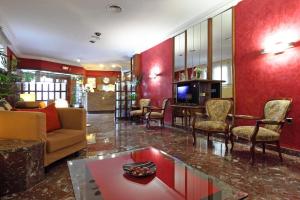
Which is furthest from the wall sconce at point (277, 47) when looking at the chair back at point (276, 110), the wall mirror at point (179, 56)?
the wall mirror at point (179, 56)

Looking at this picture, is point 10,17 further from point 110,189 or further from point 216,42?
point 110,189

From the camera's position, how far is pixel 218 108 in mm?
3926

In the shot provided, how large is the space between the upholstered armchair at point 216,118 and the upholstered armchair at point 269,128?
0.23m

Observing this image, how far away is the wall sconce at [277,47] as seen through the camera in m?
3.14

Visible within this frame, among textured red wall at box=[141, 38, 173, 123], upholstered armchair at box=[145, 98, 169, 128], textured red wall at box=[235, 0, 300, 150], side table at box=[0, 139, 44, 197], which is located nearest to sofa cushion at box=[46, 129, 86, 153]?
side table at box=[0, 139, 44, 197]

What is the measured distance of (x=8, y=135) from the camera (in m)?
2.28

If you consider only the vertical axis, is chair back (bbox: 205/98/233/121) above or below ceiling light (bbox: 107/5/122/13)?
below

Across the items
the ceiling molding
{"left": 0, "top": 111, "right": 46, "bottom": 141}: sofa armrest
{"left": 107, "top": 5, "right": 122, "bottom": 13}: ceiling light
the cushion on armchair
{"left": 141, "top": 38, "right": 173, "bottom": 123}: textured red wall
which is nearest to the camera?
Result: {"left": 0, "top": 111, "right": 46, "bottom": 141}: sofa armrest

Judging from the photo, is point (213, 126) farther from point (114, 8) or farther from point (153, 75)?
point (153, 75)

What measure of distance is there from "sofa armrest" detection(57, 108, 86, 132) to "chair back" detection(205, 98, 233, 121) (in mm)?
2464

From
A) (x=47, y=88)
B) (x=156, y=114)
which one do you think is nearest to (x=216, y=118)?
(x=156, y=114)

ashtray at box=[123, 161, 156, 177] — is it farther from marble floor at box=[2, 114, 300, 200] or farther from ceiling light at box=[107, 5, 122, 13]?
ceiling light at box=[107, 5, 122, 13]

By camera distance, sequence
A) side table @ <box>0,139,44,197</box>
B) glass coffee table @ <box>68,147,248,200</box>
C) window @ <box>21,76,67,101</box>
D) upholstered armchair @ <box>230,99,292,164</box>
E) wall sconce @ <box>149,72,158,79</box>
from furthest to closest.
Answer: window @ <box>21,76,67,101</box> → wall sconce @ <box>149,72,158,79</box> → upholstered armchair @ <box>230,99,292,164</box> → side table @ <box>0,139,44,197</box> → glass coffee table @ <box>68,147,248,200</box>

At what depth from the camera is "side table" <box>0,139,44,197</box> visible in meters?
1.92
